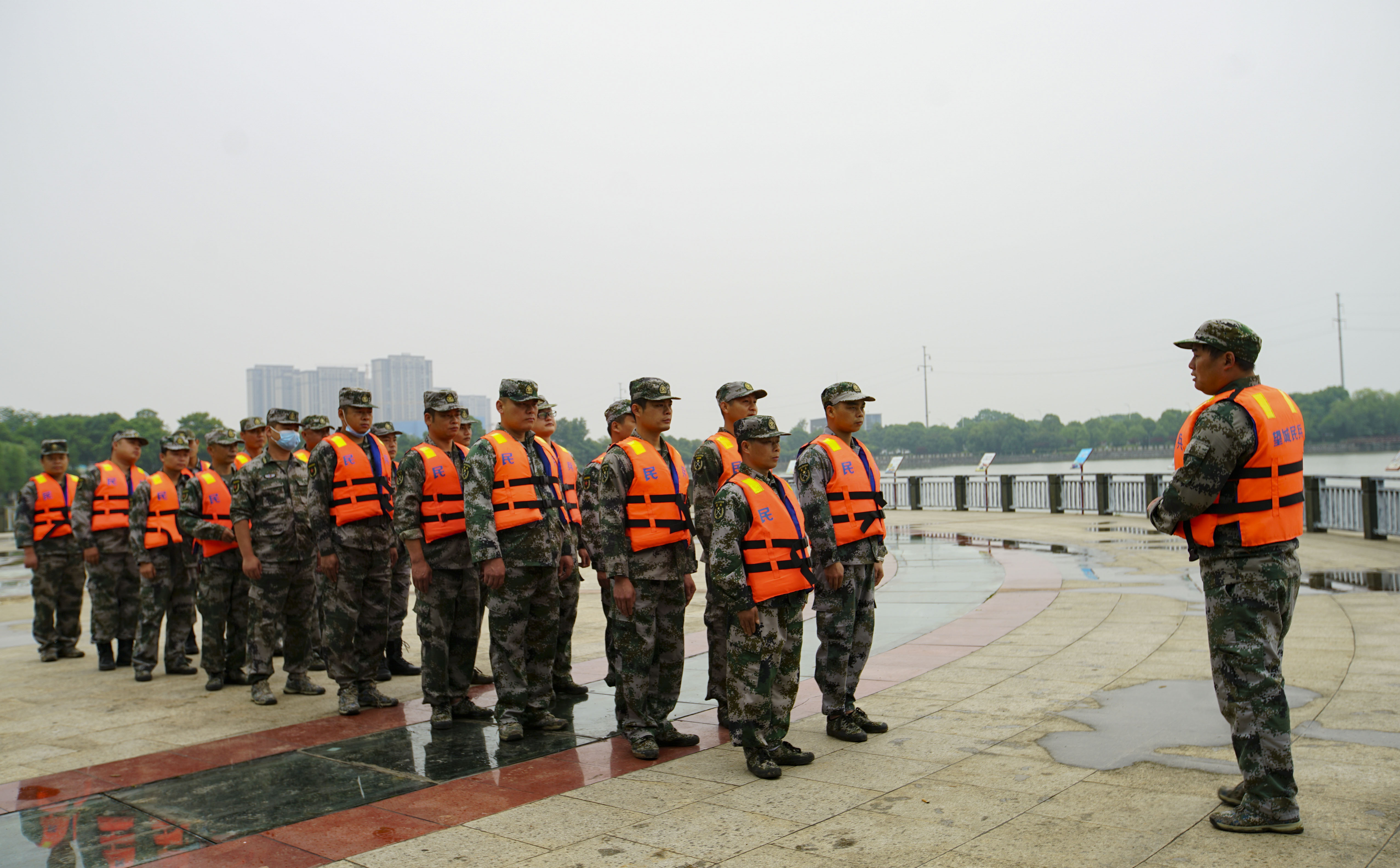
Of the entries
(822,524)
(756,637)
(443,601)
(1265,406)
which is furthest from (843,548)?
(443,601)

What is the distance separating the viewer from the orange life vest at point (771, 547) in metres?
4.92

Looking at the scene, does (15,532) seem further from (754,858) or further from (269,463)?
(754,858)

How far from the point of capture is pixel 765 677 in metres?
4.91

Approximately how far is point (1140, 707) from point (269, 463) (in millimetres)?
6542

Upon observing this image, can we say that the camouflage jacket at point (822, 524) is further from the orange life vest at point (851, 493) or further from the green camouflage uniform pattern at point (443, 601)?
the green camouflage uniform pattern at point (443, 601)

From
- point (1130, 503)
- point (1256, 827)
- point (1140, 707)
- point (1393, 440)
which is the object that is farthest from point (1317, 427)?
point (1256, 827)

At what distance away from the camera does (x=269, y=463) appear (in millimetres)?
7488

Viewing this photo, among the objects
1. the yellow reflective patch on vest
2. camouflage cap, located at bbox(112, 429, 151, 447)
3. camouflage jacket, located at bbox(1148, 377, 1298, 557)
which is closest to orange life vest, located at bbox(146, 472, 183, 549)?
camouflage cap, located at bbox(112, 429, 151, 447)

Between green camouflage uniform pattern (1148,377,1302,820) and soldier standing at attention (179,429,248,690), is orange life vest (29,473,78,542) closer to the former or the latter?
soldier standing at attention (179,429,248,690)

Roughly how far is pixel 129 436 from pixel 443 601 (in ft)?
16.9

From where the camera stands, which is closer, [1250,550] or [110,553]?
[1250,550]

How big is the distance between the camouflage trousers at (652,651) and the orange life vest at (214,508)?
4061 mm

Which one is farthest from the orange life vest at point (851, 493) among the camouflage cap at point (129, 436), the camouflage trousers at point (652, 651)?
the camouflage cap at point (129, 436)

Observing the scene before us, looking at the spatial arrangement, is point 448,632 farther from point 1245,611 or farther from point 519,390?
point 1245,611
